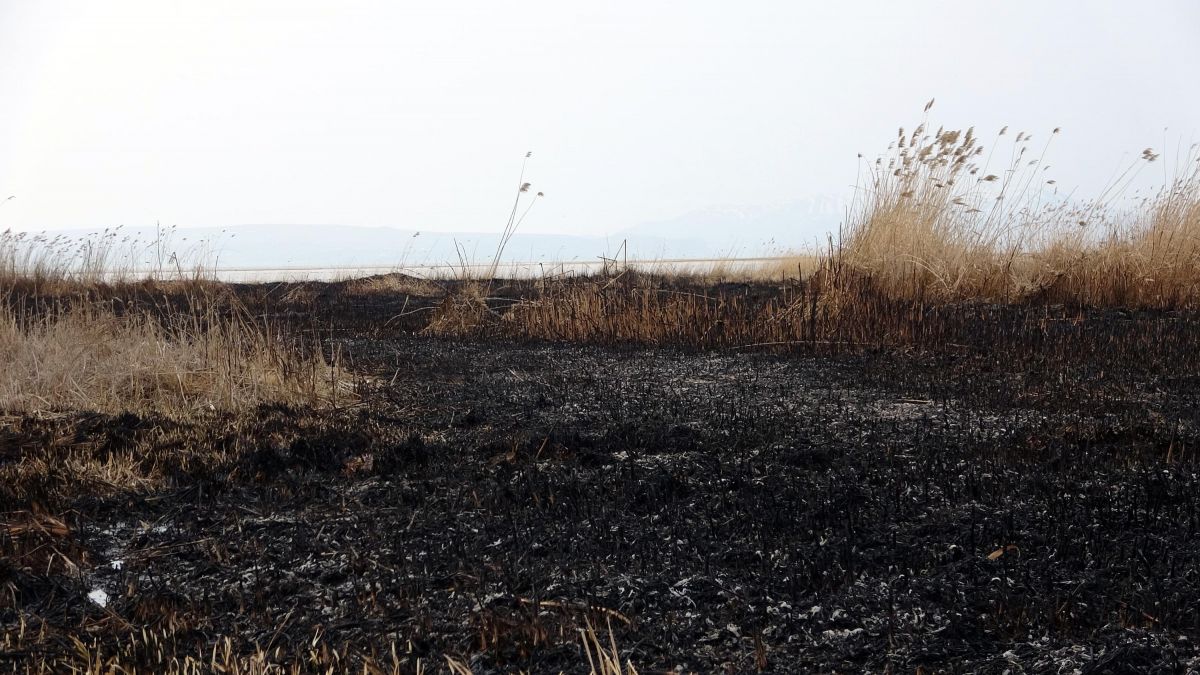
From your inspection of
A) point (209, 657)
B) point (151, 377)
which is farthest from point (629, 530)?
point (151, 377)

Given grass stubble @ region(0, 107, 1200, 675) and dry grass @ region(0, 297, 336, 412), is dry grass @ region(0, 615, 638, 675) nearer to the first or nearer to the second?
grass stubble @ region(0, 107, 1200, 675)

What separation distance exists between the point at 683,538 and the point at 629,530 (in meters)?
0.18

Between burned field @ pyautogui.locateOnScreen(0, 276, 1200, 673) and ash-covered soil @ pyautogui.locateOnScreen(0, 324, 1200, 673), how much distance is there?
1 cm

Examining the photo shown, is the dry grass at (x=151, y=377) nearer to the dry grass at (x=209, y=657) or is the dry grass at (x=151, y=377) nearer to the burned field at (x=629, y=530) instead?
the burned field at (x=629, y=530)

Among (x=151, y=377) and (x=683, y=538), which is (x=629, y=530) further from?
(x=151, y=377)

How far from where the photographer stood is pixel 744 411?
14.9ft

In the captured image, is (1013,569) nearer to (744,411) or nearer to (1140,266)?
(744,411)

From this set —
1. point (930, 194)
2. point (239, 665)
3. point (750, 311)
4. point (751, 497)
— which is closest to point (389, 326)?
point (750, 311)

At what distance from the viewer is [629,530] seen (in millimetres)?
2811

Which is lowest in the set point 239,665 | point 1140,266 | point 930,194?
point 239,665

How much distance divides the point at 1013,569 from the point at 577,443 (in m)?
1.86

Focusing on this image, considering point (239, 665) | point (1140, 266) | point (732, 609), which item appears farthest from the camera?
point (1140, 266)

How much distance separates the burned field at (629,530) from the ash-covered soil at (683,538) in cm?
1

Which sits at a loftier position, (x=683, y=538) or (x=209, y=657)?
(x=683, y=538)
